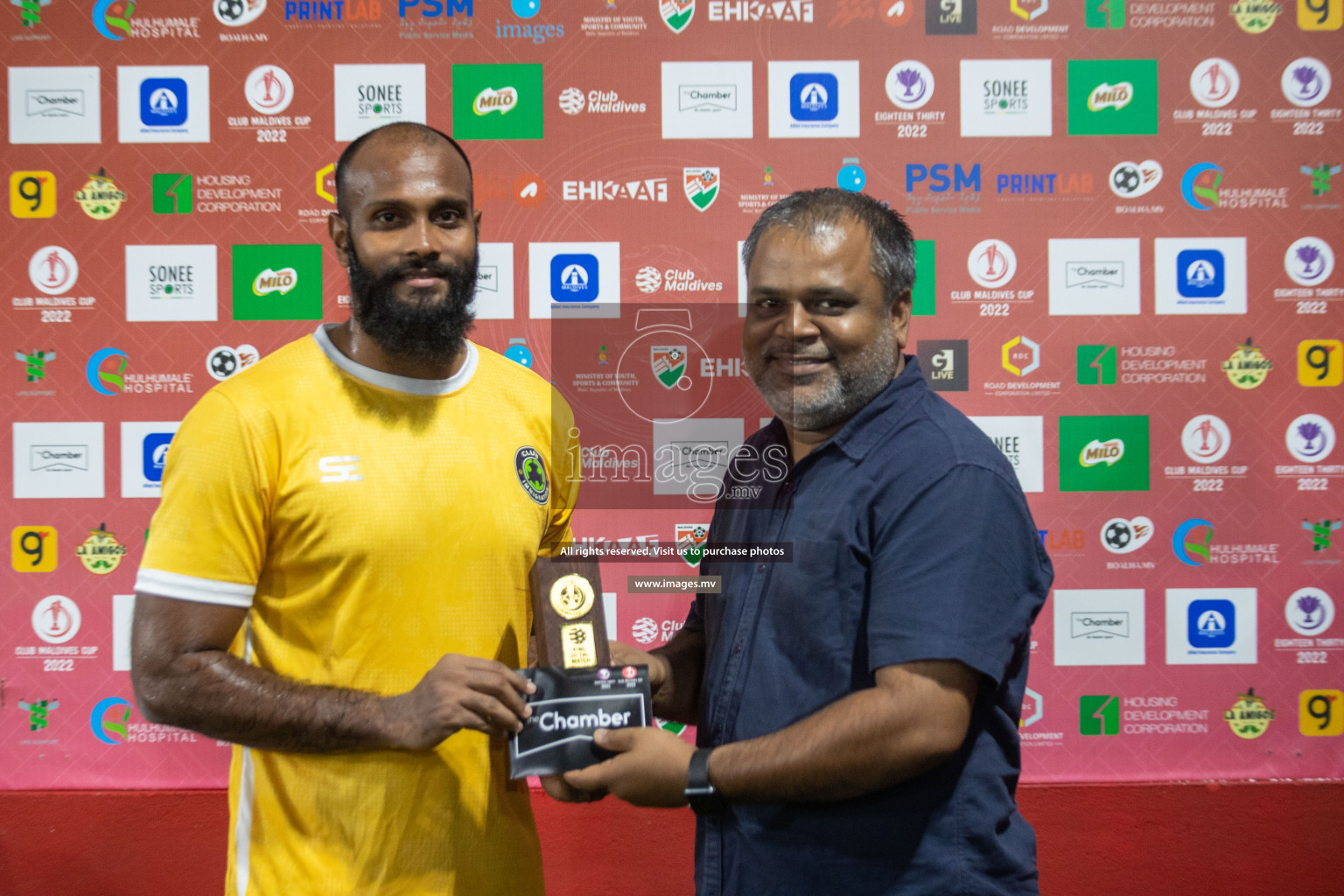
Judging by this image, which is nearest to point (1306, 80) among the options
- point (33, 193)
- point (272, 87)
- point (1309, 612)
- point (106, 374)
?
point (1309, 612)

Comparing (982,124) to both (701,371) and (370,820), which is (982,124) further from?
(370,820)

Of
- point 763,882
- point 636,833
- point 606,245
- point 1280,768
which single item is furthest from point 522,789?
point 1280,768

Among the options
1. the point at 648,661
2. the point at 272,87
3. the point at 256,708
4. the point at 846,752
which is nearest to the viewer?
the point at 846,752

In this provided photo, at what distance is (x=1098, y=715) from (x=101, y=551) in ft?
9.67

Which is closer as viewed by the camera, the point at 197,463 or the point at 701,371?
→ the point at 197,463

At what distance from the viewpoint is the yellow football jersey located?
3.96ft

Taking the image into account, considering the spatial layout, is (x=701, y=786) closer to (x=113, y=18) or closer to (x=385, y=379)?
(x=385, y=379)

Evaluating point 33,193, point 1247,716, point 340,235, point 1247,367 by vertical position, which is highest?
point 33,193

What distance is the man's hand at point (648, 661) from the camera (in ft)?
4.54

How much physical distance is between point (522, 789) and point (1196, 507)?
6.86ft

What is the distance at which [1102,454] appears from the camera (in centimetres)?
232

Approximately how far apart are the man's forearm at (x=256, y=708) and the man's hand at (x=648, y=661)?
1.28 ft

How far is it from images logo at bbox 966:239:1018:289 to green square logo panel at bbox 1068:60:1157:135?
396 mm

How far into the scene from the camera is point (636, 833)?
2.26m
